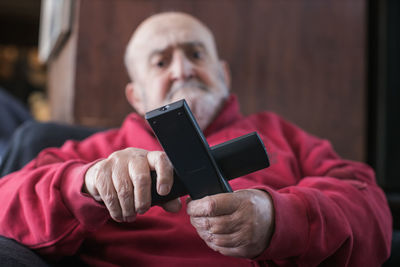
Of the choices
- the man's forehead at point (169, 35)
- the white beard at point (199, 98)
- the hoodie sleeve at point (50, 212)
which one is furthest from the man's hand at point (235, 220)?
the man's forehead at point (169, 35)

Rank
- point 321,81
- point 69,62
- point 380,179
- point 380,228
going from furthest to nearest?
point 380,179 < point 321,81 < point 69,62 < point 380,228

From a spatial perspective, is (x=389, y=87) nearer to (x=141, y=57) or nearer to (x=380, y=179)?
(x=380, y=179)

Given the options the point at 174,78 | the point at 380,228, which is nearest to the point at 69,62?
the point at 174,78

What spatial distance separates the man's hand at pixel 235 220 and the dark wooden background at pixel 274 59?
2.55 ft

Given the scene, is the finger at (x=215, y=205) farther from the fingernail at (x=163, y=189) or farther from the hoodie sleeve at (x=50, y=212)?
the hoodie sleeve at (x=50, y=212)

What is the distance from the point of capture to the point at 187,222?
1.91 ft

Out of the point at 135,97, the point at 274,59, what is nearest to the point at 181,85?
the point at 135,97

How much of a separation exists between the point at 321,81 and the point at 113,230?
1.01 metres

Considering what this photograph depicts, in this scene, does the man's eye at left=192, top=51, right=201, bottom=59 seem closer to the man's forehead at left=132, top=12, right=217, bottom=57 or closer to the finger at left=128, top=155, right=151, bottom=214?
the man's forehead at left=132, top=12, right=217, bottom=57

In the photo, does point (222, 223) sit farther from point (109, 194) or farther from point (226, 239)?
point (109, 194)

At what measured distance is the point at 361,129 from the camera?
1373mm

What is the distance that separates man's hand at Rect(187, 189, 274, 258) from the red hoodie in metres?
0.02

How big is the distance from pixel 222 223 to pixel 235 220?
0.05 ft

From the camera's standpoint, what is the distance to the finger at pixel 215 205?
388 millimetres
